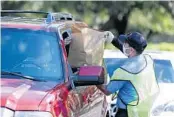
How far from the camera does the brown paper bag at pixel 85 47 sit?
710cm

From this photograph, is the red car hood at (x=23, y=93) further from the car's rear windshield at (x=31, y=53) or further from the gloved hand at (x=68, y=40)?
the gloved hand at (x=68, y=40)

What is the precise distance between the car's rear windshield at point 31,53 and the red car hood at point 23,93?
32 cm

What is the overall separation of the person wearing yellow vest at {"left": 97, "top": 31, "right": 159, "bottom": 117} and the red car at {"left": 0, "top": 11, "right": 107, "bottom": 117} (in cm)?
37

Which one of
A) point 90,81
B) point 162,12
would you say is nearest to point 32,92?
point 90,81

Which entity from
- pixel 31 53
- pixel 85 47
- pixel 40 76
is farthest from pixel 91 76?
pixel 85 47

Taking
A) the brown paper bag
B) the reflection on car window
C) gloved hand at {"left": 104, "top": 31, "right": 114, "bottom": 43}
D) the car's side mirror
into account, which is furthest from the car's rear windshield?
the reflection on car window

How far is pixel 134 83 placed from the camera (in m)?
6.36

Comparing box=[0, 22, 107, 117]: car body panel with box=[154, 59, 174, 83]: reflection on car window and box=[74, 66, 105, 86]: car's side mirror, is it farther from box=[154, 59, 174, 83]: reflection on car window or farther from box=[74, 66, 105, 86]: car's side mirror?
box=[154, 59, 174, 83]: reflection on car window

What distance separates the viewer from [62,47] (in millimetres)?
6301

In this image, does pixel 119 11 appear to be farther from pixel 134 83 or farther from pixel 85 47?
pixel 134 83

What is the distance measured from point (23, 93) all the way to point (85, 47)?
195cm

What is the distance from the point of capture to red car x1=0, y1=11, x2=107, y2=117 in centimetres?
515

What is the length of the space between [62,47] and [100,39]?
129cm

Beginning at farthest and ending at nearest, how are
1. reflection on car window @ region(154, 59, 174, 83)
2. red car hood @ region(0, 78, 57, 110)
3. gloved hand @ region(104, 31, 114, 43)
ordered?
1. reflection on car window @ region(154, 59, 174, 83)
2. gloved hand @ region(104, 31, 114, 43)
3. red car hood @ region(0, 78, 57, 110)
